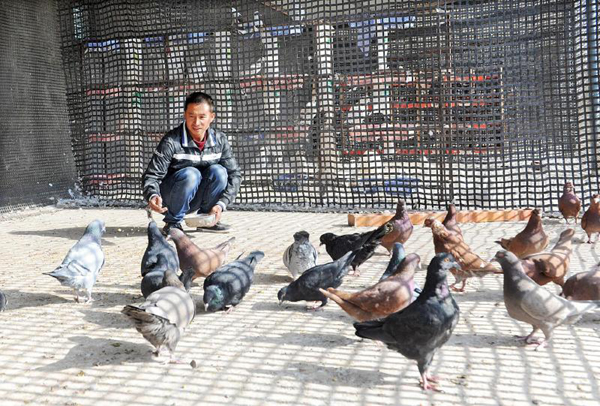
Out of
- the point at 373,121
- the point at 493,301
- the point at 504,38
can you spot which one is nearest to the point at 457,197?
the point at 373,121

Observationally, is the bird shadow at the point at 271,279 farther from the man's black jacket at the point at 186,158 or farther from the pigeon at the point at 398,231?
the man's black jacket at the point at 186,158

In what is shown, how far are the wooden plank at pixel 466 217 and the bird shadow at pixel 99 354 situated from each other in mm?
3364

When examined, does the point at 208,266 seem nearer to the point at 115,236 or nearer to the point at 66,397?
the point at 66,397

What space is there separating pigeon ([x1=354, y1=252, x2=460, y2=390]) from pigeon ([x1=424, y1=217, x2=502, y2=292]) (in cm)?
102

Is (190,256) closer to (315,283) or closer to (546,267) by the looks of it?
(315,283)

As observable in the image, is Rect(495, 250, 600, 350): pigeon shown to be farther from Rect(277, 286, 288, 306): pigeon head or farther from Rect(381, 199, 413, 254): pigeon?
Rect(381, 199, 413, 254): pigeon

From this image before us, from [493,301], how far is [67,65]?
6.21 m

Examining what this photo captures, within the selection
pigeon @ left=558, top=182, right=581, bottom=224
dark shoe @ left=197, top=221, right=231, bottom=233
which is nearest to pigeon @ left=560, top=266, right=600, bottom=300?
pigeon @ left=558, top=182, right=581, bottom=224

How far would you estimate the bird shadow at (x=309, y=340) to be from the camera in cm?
305

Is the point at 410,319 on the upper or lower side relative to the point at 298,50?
lower

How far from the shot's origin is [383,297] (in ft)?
9.80

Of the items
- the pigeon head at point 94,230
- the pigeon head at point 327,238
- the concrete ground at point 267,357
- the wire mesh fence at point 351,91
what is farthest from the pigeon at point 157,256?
the wire mesh fence at point 351,91

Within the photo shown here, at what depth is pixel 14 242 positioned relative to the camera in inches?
227

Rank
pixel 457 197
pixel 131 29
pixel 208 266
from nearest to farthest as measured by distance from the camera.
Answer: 1. pixel 208 266
2. pixel 457 197
3. pixel 131 29
